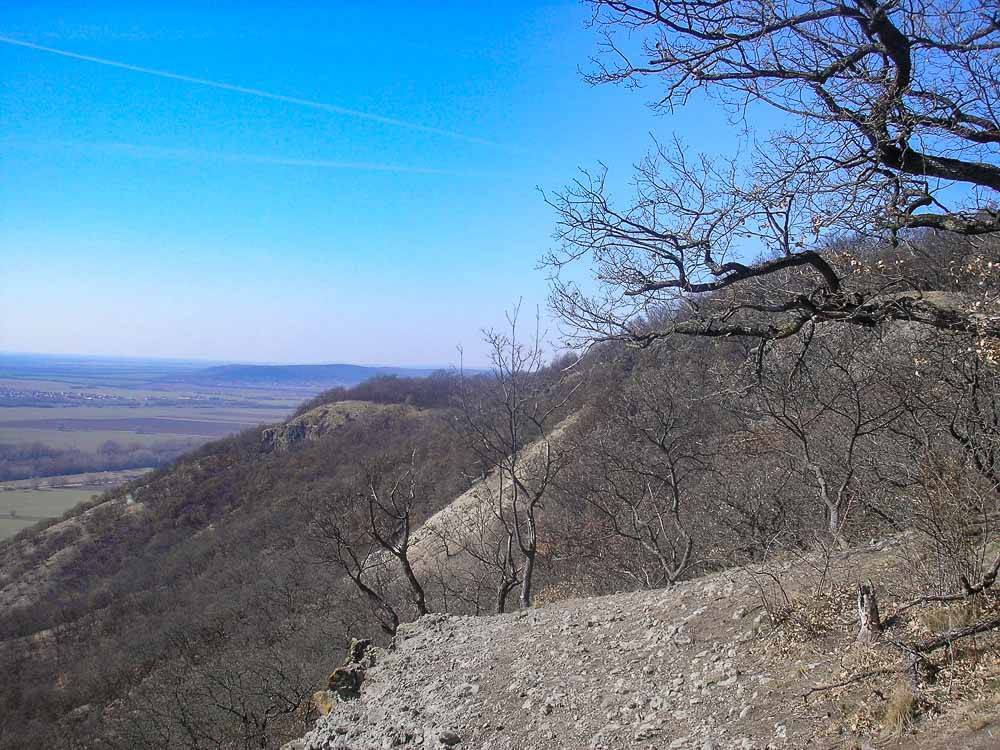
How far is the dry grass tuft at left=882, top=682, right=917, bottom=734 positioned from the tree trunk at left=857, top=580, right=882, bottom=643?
0.84 m

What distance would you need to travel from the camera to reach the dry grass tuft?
3.76 m

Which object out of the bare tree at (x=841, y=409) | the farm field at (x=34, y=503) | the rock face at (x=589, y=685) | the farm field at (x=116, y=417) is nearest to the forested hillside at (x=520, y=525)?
the bare tree at (x=841, y=409)

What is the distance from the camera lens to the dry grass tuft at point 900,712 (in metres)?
3.76

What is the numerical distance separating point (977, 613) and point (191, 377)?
8160 inches

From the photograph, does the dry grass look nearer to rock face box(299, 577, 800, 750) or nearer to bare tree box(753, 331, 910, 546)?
rock face box(299, 577, 800, 750)

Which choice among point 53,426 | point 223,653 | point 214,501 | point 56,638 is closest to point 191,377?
point 53,426

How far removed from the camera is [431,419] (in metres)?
47.9

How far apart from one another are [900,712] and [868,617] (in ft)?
3.54

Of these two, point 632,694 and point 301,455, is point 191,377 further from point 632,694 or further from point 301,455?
point 632,694

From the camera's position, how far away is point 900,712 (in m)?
3.80

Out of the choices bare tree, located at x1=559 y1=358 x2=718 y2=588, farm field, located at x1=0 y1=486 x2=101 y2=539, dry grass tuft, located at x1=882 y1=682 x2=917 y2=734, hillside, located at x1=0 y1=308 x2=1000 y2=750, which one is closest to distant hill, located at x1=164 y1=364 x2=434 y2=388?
farm field, located at x1=0 y1=486 x2=101 y2=539

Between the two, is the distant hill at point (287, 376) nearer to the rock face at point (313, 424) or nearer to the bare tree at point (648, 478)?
the rock face at point (313, 424)

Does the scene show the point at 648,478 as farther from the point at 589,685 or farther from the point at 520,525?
the point at 589,685

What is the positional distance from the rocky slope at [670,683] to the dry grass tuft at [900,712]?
0.02m
